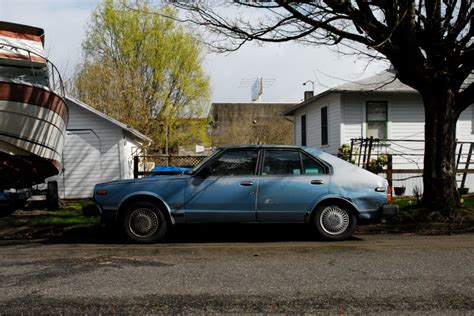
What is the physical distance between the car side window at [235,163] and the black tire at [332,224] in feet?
4.16

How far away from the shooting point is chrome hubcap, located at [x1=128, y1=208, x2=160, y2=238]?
801cm

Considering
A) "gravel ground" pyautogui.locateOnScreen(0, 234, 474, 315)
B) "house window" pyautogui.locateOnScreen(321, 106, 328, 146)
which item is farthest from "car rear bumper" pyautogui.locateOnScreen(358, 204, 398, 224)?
"house window" pyautogui.locateOnScreen(321, 106, 328, 146)

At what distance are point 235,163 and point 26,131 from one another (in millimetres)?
5520

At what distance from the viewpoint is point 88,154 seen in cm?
1917

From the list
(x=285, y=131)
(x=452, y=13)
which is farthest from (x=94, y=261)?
(x=285, y=131)

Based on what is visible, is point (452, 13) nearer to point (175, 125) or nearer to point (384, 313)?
point (384, 313)

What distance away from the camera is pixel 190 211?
26.2 feet

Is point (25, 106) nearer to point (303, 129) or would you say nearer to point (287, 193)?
point (287, 193)

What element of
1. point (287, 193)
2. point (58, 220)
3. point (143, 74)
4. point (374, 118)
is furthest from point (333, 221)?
point (143, 74)

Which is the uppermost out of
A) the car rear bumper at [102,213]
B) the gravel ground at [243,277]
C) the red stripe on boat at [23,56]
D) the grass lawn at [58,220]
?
the red stripe on boat at [23,56]

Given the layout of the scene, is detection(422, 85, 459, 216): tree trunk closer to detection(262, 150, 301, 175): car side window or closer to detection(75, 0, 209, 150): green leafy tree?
detection(262, 150, 301, 175): car side window

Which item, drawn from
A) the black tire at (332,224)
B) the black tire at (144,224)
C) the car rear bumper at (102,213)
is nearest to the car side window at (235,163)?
the black tire at (144,224)

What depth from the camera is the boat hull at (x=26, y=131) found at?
35.3 feet

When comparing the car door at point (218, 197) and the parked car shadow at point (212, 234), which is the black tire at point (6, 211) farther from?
the car door at point (218, 197)
